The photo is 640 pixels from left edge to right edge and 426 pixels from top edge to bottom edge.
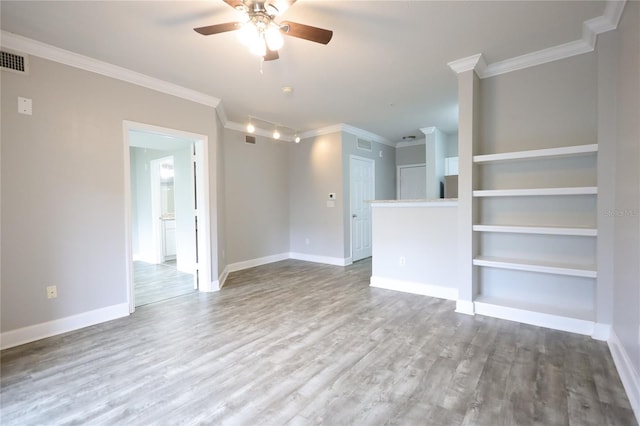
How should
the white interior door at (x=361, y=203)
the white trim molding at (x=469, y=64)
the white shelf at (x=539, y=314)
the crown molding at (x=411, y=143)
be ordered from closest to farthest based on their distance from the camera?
the white shelf at (x=539, y=314), the white trim molding at (x=469, y=64), the white interior door at (x=361, y=203), the crown molding at (x=411, y=143)

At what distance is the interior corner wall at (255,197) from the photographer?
536 cm

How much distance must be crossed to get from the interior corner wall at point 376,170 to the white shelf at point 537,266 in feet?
9.28

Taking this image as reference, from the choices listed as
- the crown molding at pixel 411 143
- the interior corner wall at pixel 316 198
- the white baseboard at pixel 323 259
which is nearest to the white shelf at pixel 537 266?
the white baseboard at pixel 323 259

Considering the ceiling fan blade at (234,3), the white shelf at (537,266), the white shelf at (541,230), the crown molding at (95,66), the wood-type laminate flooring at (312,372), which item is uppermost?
the crown molding at (95,66)

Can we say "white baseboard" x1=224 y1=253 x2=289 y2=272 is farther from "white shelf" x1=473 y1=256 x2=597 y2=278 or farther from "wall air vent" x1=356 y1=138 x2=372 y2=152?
"white shelf" x1=473 y1=256 x2=597 y2=278

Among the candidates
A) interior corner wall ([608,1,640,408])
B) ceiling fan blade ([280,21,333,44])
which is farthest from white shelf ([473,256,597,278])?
ceiling fan blade ([280,21,333,44])

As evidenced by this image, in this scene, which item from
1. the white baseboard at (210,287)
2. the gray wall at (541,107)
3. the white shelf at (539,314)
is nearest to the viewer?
the white shelf at (539,314)

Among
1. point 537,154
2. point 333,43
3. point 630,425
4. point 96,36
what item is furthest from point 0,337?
point 537,154

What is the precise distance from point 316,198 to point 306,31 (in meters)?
4.12

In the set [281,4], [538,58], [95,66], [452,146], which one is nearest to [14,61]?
[95,66]

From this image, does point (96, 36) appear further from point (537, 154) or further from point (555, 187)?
point (555, 187)

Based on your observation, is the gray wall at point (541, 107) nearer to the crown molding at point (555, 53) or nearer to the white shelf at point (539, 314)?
the crown molding at point (555, 53)

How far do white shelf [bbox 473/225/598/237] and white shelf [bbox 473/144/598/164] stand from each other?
0.69m

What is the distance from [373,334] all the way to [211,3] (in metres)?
3.05
